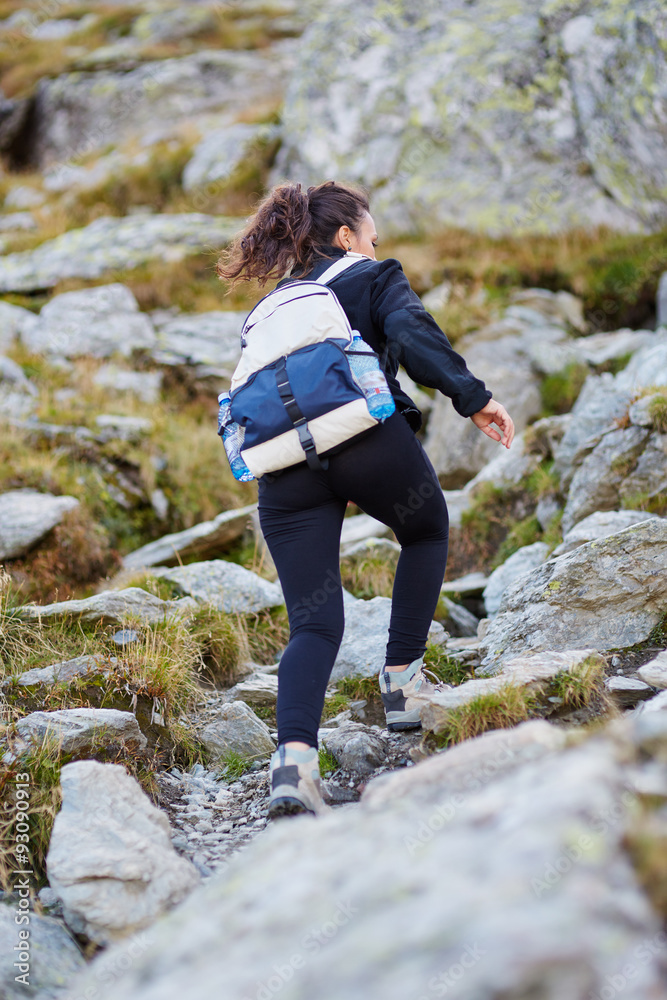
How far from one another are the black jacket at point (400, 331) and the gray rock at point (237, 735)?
1645mm

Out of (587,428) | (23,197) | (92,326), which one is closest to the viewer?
(587,428)

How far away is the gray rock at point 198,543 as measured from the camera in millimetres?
6000

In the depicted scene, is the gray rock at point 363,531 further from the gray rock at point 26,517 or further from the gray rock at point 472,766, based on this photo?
the gray rock at point 472,766

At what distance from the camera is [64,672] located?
355 cm

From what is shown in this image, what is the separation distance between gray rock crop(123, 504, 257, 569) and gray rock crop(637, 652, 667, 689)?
150 inches

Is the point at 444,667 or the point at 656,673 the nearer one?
the point at 656,673

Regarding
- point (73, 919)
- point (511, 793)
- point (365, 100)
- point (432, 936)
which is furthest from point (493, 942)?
point (365, 100)

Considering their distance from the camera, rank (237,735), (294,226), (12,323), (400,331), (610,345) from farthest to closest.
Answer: (12,323)
(610,345)
(237,735)
(294,226)
(400,331)

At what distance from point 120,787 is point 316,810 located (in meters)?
0.70

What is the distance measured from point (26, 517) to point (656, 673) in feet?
16.0

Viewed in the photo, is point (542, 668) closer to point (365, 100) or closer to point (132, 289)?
point (132, 289)

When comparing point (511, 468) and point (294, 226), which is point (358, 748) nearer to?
point (294, 226)

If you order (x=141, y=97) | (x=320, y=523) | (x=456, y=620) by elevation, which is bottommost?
(x=456, y=620)

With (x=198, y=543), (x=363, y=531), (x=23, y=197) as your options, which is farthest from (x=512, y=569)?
(x=23, y=197)
